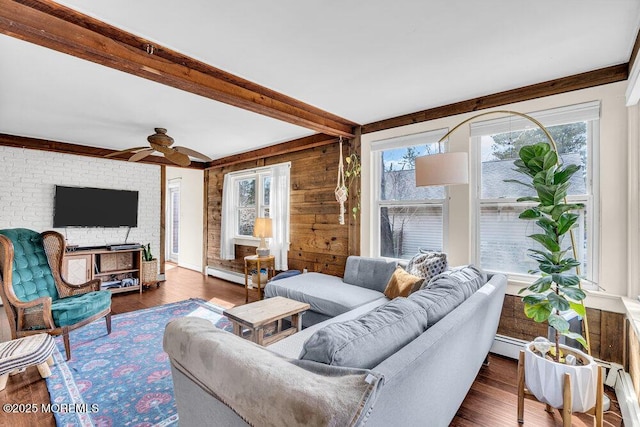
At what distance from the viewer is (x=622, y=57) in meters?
2.17

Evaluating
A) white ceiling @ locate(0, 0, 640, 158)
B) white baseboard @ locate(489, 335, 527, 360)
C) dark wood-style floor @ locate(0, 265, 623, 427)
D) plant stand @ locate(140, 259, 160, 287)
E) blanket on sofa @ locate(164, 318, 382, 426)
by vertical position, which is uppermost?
white ceiling @ locate(0, 0, 640, 158)

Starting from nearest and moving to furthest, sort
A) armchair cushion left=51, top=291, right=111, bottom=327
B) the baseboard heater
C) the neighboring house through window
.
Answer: the baseboard heater < armchair cushion left=51, top=291, right=111, bottom=327 < the neighboring house through window

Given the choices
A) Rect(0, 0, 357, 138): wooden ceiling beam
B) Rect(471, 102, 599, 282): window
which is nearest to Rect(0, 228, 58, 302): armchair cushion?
Rect(0, 0, 357, 138): wooden ceiling beam

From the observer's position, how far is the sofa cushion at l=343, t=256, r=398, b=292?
3258 millimetres

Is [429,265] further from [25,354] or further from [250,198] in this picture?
[250,198]

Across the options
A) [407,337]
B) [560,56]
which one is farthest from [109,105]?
[560,56]

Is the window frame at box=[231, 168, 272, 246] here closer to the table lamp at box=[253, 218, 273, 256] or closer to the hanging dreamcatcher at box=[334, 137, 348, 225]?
the table lamp at box=[253, 218, 273, 256]

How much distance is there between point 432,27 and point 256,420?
217cm

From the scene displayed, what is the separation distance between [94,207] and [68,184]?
0.50 meters

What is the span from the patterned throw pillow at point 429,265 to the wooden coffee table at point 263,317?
43.8 inches

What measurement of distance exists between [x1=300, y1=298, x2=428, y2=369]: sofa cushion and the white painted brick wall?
5.45 meters

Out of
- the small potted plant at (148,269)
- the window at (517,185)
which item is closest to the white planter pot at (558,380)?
the window at (517,185)

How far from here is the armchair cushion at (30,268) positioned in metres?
2.79

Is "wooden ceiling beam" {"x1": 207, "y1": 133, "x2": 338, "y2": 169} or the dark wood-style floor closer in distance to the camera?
the dark wood-style floor
